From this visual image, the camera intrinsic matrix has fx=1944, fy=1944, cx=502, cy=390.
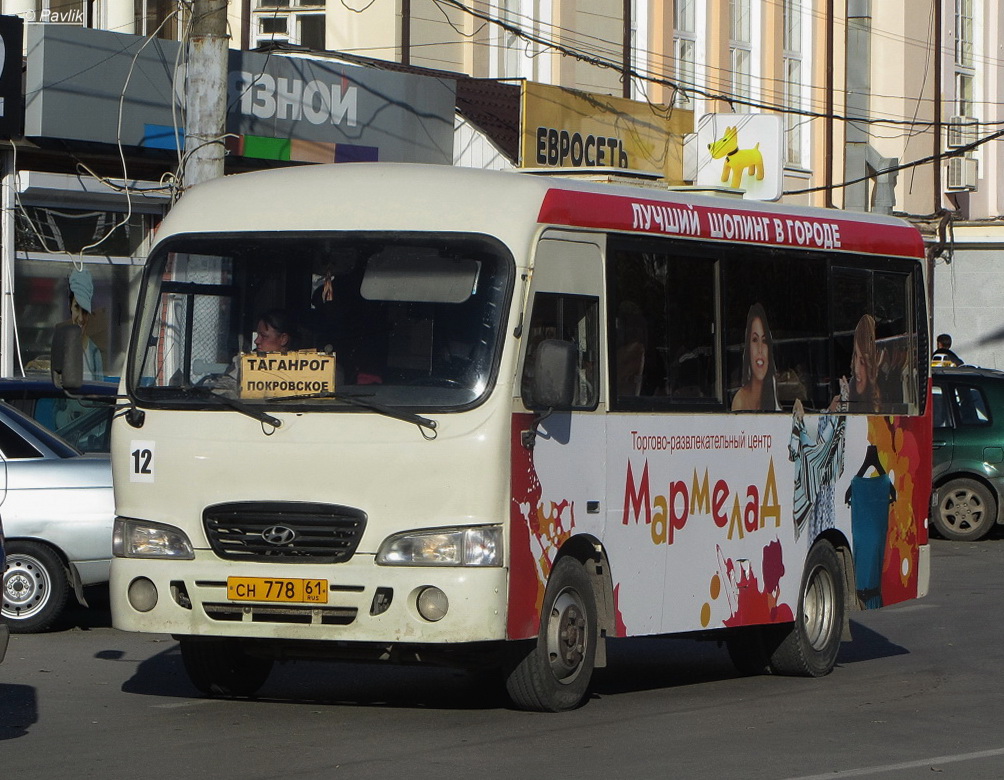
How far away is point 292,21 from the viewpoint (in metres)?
24.5

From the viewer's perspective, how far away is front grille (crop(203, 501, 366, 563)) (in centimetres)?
885

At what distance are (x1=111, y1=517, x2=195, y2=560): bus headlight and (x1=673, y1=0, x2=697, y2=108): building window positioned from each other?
21.9m

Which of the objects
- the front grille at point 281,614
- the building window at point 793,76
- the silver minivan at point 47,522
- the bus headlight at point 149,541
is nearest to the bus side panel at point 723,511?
the front grille at point 281,614

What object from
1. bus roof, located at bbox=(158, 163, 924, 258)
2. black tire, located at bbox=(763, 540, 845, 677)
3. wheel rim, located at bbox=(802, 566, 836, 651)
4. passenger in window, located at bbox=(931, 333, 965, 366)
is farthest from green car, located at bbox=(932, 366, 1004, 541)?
bus roof, located at bbox=(158, 163, 924, 258)

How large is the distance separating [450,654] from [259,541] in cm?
103

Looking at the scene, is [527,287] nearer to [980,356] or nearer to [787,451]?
[787,451]

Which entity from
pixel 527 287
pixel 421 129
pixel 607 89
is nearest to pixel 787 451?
pixel 527 287

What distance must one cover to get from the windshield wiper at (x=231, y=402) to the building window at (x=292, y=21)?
15.6 meters

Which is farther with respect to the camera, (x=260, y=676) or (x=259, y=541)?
(x=260, y=676)

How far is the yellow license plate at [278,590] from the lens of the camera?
8812 millimetres

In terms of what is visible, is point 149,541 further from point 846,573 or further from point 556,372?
point 846,573

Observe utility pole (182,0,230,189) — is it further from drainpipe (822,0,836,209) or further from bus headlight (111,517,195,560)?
drainpipe (822,0,836,209)

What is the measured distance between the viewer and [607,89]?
28297mm

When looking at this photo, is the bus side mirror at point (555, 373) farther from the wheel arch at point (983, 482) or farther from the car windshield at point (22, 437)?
the wheel arch at point (983, 482)
